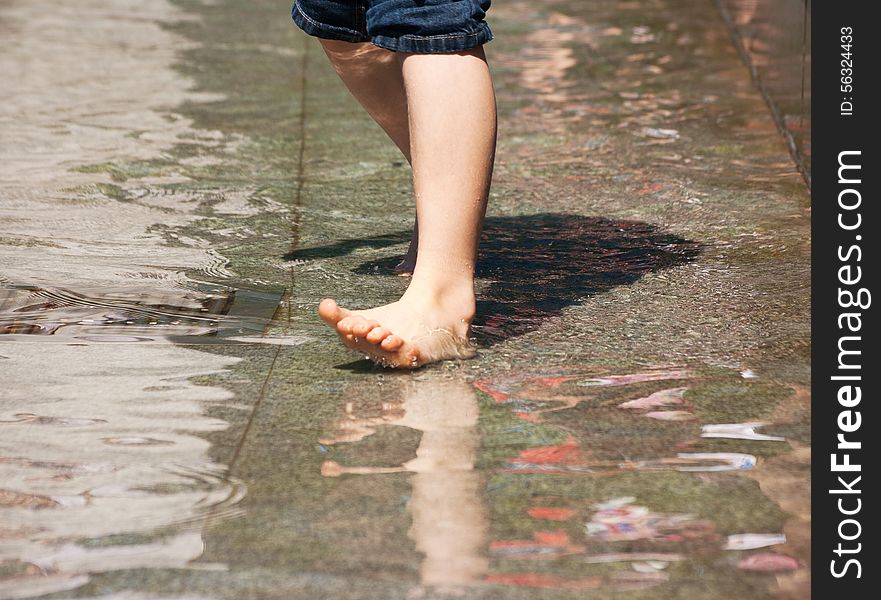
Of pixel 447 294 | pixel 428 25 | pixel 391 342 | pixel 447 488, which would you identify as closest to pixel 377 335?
pixel 391 342

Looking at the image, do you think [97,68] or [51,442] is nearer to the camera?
[51,442]

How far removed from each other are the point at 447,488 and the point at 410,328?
0.45 m

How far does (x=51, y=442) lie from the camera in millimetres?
1758

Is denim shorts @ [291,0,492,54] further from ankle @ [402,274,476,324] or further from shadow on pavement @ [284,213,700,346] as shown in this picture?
shadow on pavement @ [284,213,700,346]

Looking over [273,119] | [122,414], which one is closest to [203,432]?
[122,414]

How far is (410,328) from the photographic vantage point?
2.01m

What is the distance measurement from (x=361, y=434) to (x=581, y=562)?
45cm

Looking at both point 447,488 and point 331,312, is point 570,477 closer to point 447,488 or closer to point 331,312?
point 447,488

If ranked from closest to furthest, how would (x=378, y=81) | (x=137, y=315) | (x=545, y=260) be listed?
(x=137, y=315) < (x=378, y=81) < (x=545, y=260)

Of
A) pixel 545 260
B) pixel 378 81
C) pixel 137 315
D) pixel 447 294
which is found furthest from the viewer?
pixel 545 260

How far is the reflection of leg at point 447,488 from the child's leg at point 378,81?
764 millimetres

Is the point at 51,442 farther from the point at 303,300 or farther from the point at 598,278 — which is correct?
the point at 598,278

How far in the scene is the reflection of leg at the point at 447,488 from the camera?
4.69 feet

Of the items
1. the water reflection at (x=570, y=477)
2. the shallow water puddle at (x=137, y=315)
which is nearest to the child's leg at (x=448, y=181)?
the water reflection at (x=570, y=477)
